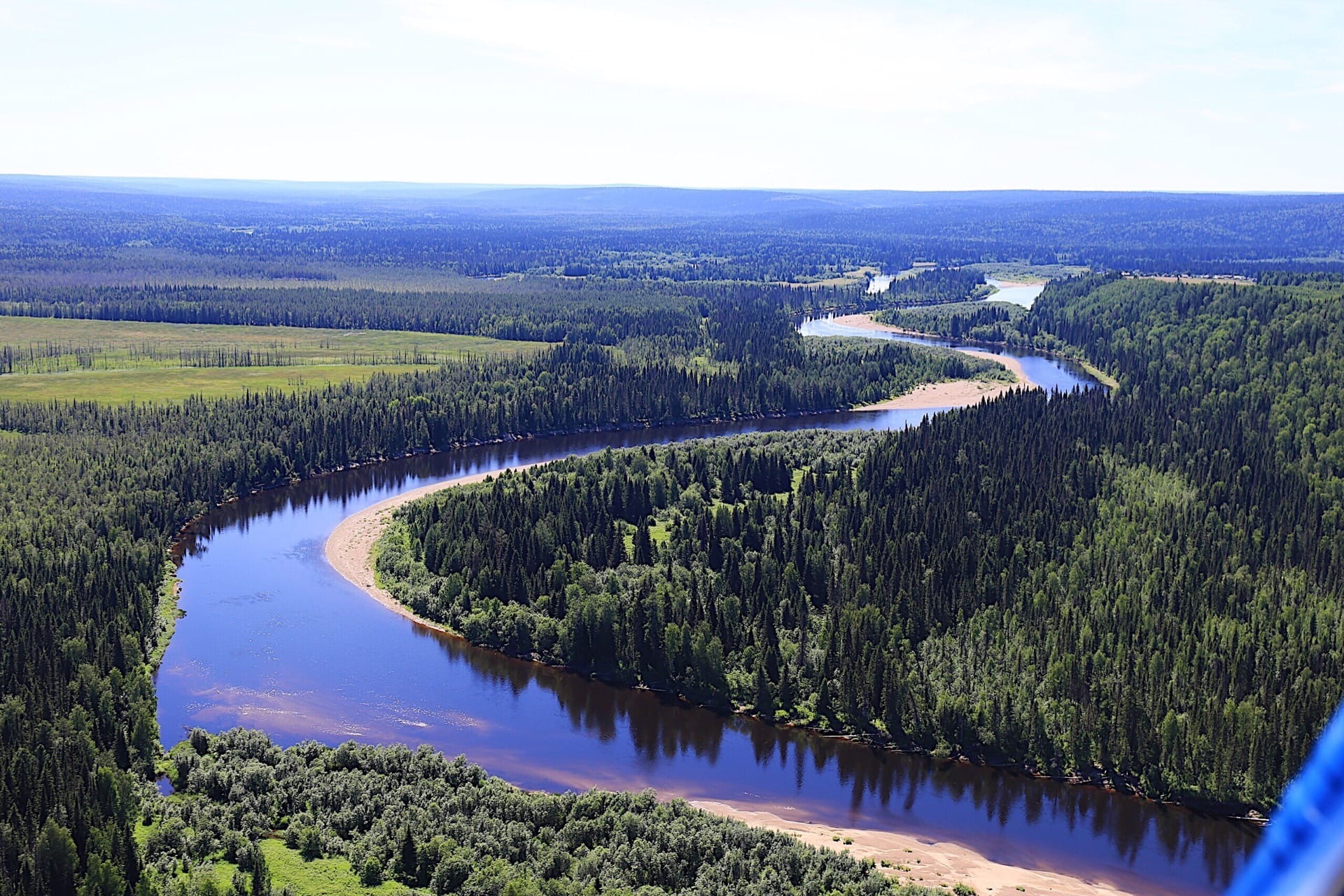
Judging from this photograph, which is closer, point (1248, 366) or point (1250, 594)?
point (1250, 594)

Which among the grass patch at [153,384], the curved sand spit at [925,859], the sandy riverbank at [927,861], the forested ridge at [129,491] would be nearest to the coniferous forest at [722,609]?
the forested ridge at [129,491]

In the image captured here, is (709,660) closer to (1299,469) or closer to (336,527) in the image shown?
(336,527)

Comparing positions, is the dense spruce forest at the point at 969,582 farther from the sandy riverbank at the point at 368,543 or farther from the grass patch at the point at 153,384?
the grass patch at the point at 153,384

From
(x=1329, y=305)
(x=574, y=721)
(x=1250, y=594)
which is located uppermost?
(x=1329, y=305)

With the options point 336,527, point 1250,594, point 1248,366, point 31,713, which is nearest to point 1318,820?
point 31,713

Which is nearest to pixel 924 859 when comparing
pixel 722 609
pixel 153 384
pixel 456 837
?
pixel 456 837

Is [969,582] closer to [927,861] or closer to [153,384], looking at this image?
[927,861]

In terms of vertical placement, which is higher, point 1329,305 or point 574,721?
point 1329,305

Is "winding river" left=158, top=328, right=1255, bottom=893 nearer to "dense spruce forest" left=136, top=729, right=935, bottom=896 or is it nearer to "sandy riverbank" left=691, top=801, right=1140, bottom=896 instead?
"sandy riverbank" left=691, top=801, right=1140, bottom=896
